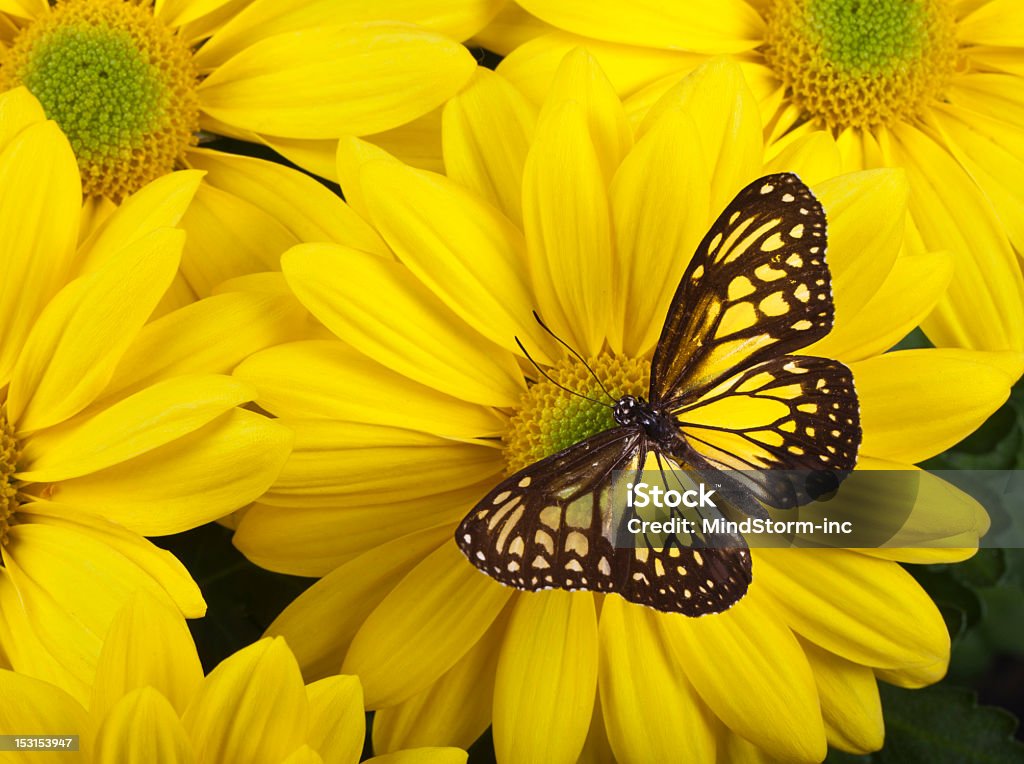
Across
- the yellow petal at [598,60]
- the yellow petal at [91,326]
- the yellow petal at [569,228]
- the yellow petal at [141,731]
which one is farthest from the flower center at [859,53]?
the yellow petal at [141,731]

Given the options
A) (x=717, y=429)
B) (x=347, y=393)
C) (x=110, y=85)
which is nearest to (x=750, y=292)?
(x=717, y=429)

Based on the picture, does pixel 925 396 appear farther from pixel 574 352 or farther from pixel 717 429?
pixel 574 352

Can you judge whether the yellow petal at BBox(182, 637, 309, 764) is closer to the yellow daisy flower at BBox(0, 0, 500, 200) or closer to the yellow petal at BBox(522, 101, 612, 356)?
the yellow petal at BBox(522, 101, 612, 356)

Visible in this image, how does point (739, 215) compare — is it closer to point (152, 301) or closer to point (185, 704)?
point (152, 301)

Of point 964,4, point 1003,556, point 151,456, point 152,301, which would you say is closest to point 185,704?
point 151,456

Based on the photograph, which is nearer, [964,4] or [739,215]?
[739,215]

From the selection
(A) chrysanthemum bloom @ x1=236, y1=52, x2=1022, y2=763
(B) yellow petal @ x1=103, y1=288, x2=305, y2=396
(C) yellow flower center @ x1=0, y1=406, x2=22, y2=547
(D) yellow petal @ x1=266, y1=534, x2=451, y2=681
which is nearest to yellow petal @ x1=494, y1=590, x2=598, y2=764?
(A) chrysanthemum bloom @ x1=236, y1=52, x2=1022, y2=763
